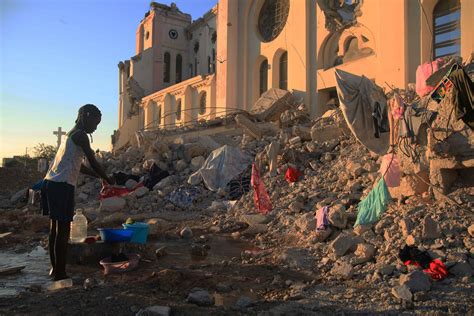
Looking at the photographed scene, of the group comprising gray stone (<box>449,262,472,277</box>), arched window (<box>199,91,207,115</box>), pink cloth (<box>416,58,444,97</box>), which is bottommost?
gray stone (<box>449,262,472,277</box>)

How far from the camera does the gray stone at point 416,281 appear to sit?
3.72 meters

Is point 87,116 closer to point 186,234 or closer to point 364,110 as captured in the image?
point 186,234

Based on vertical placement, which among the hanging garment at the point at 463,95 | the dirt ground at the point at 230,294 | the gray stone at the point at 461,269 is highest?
the hanging garment at the point at 463,95

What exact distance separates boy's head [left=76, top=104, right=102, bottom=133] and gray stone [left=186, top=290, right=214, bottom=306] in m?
2.09

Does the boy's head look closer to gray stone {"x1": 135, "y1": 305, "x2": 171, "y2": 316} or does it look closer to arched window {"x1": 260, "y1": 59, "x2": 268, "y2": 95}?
gray stone {"x1": 135, "y1": 305, "x2": 171, "y2": 316}

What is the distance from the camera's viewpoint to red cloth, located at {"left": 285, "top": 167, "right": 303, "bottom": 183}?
948 centimetres

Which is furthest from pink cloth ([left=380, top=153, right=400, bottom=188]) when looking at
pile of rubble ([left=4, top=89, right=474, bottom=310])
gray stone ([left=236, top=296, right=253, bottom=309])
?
gray stone ([left=236, top=296, right=253, bottom=309])

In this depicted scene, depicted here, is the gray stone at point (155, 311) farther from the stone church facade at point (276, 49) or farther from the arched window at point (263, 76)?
the arched window at point (263, 76)

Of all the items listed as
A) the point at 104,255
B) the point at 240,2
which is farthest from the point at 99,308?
the point at 240,2

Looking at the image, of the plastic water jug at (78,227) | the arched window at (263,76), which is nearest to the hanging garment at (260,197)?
the plastic water jug at (78,227)

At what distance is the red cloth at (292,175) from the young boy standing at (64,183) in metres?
5.66

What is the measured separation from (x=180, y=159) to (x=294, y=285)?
10171 millimetres

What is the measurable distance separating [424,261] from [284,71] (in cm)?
1704

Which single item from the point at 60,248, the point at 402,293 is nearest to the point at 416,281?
the point at 402,293
